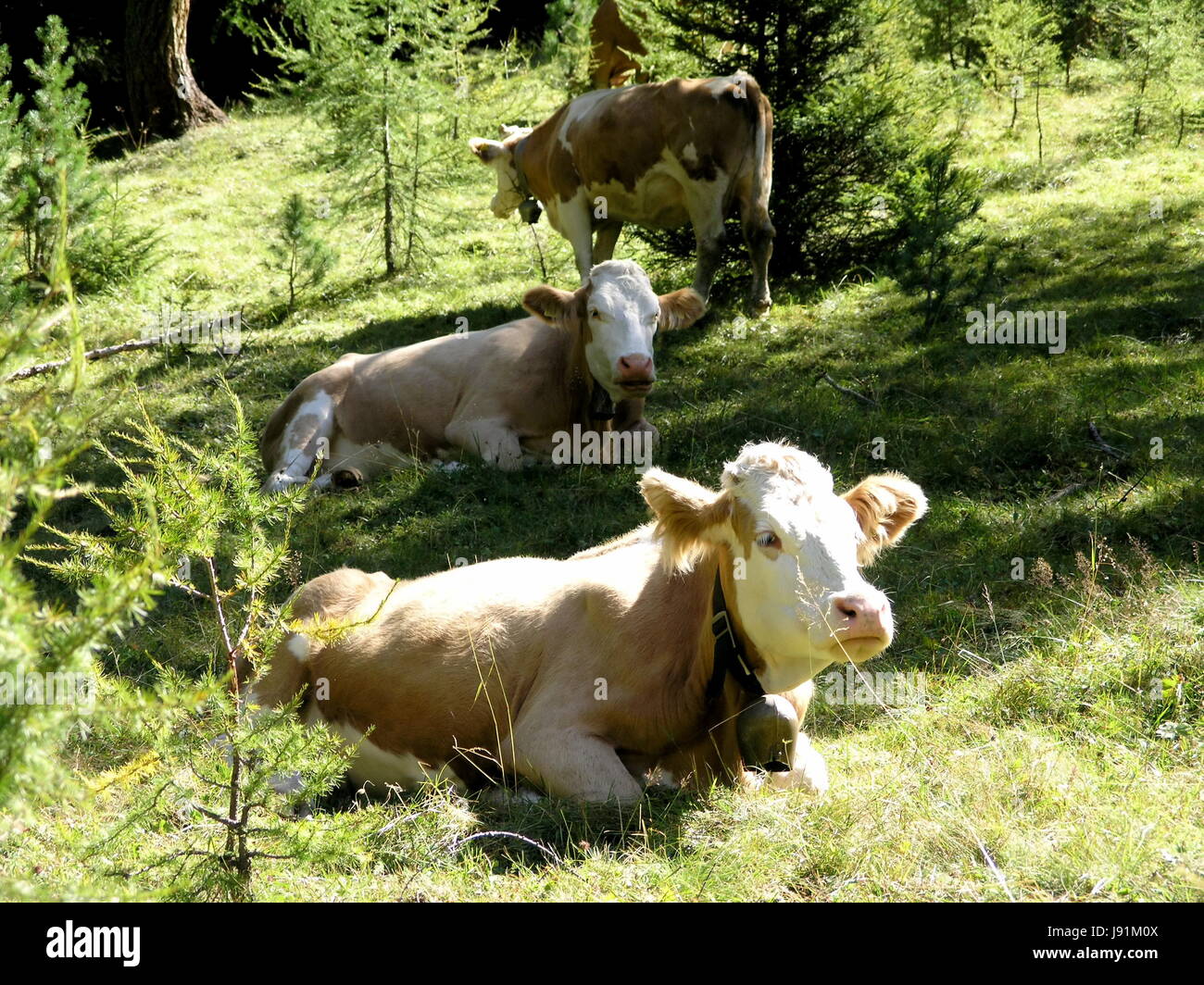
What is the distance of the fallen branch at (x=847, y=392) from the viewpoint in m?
9.23

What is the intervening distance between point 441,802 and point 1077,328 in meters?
7.64

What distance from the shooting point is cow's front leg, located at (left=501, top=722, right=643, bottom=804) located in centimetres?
471

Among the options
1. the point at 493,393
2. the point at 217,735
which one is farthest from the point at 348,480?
the point at 217,735

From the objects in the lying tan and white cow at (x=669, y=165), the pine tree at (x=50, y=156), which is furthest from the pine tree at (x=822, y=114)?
the pine tree at (x=50, y=156)

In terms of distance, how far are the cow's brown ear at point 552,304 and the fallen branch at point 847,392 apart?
2.14 meters

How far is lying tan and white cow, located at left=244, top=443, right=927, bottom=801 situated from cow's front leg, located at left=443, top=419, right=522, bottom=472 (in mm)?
3339

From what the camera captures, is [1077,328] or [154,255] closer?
[1077,328]

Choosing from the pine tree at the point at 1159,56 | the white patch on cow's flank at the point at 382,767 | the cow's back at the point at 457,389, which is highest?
the pine tree at the point at 1159,56

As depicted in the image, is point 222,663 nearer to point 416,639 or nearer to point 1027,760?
point 416,639

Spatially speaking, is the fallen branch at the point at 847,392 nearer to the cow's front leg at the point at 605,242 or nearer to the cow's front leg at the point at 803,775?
the cow's front leg at the point at 605,242

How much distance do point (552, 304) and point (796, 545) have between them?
17.6 ft

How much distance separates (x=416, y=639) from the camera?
5531mm

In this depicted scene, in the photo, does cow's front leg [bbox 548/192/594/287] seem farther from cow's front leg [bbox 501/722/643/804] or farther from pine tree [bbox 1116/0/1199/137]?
pine tree [bbox 1116/0/1199/137]
